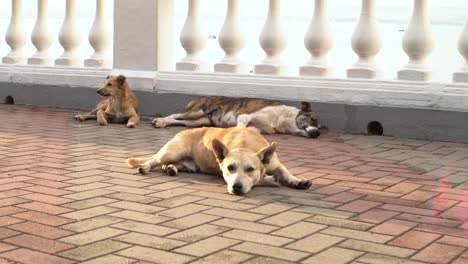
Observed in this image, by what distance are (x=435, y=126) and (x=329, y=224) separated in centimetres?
350

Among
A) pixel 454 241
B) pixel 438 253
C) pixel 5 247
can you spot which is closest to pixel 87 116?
pixel 5 247

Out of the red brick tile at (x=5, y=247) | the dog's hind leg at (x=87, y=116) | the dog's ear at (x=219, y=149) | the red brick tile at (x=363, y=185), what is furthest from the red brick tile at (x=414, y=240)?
the dog's hind leg at (x=87, y=116)

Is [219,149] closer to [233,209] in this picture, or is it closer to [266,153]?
[266,153]

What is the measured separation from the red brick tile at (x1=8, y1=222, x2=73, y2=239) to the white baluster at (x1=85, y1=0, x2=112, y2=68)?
19.2ft

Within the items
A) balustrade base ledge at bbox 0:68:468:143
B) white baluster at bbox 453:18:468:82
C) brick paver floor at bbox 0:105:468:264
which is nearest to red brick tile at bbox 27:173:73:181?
brick paver floor at bbox 0:105:468:264

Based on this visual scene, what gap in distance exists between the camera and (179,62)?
356 inches

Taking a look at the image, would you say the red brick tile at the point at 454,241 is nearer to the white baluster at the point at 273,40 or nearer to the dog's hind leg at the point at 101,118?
the white baluster at the point at 273,40

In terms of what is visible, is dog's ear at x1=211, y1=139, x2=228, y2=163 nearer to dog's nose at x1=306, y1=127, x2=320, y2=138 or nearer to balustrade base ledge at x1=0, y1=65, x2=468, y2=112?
dog's nose at x1=306, y1=127, x2=320, y2=138

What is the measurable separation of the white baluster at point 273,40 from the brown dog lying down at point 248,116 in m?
0.41

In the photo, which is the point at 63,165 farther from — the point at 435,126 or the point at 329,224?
the point at 435,126

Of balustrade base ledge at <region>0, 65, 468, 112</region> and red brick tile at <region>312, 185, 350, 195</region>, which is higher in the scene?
balustrade base ledge at <region>0, 65, 468, 112</region>

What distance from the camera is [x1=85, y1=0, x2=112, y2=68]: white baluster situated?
9.69 m

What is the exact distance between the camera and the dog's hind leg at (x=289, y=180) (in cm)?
514

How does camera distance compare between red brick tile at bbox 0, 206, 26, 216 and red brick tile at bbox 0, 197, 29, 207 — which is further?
red brick tile at bbox 0, 197, 29, 207
